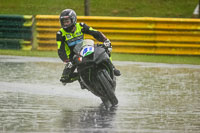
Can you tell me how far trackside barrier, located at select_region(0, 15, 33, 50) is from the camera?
2169cm

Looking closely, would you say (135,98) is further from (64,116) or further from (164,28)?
(164,28)

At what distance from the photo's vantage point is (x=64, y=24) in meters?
11.3

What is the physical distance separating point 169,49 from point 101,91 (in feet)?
33.6

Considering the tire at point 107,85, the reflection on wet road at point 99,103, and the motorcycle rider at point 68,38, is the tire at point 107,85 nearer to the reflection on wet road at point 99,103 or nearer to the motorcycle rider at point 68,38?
the reflection on wet road at point 99,103

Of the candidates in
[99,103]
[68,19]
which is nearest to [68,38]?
[68,19]

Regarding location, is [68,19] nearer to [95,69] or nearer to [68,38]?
[68,38]

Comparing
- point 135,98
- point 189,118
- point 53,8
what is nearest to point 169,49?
point 135,98

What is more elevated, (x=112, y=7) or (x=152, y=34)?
(x=152, y=34)

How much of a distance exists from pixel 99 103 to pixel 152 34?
Result: 9.73 metres

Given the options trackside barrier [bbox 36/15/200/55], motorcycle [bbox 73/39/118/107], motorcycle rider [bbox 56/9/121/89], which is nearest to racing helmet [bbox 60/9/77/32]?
motorcycle rider [bbox 56/9/121/89]

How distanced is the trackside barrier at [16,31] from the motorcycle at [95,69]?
36.7 ft

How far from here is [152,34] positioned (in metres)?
20.6

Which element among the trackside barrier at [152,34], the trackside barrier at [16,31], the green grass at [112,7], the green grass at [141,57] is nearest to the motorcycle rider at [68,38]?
the green grass at [141,57]

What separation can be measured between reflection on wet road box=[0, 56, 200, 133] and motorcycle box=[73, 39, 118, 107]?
267mm
